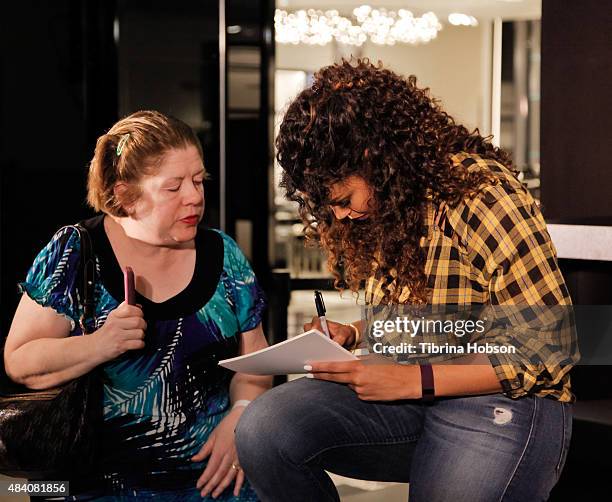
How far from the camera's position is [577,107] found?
3104 mm

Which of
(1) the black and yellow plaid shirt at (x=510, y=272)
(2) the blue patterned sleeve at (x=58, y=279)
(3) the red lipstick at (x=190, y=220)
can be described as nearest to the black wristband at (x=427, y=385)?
(1) the black and yellow plaid shirt at (x=510, y=272)

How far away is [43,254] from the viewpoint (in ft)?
6.22

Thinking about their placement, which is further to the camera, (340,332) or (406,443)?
(340,332)

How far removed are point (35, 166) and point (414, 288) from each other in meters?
2.28

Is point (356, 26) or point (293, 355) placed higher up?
point (356, 26)

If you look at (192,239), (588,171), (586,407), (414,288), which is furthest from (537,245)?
(588,171)

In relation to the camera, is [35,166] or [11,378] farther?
[35,166]

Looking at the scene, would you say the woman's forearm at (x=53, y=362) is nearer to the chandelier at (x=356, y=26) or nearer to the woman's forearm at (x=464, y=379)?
the woman's forearm at (x=464, y=379)

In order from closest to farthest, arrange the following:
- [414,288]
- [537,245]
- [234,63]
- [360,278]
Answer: [537,245] → [414,288] → [360,278] → [234,63]

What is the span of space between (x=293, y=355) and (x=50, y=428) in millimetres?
469

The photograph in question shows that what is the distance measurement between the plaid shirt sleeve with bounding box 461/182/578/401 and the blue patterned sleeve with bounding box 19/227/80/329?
82 centimetres

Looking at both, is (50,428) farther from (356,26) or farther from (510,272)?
(356,26)

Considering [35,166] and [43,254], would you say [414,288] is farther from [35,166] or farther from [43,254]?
[35,166]

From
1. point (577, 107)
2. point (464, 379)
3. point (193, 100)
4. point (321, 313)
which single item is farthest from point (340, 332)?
point (193, 100)
